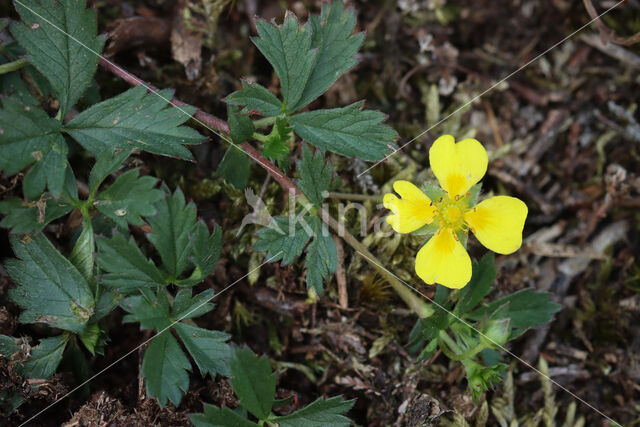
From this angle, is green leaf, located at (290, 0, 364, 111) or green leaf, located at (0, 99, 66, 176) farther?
green leaf, located at (290, 0, 364, 111)

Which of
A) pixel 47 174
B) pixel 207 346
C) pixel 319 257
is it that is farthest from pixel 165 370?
pixel 47 174

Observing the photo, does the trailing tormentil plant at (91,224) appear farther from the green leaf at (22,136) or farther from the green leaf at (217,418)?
the green leaf at (217,418)

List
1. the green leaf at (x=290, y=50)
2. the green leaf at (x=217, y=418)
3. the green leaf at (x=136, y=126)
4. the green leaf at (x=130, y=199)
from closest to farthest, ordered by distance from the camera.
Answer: the green leaf at (x=217, y=418)
the green leaf at (x=130, y=199)
the green leaf at (x=136, y=126)
the green leaf at (x=290, y=50)

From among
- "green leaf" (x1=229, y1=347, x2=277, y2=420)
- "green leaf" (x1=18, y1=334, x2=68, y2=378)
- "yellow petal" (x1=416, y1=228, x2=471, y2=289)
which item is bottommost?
"green leaf" (x1=229, y1=347, x2=277, y2=420)

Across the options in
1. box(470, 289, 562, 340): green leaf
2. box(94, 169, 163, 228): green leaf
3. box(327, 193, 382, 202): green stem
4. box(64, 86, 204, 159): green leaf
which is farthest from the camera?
box(327, 193, 382, 202): green stem

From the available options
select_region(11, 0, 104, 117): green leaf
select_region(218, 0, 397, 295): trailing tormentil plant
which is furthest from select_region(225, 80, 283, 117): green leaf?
select_region(11, 0, 104, 117): green leaf

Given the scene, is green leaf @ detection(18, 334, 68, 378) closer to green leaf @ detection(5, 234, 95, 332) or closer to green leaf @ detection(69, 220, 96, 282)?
green leaf @ detection(5, 234, 95, 332)

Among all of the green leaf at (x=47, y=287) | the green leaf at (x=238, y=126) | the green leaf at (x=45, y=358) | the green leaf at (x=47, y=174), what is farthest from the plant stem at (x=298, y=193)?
the green leaf at (x=45, y=358)

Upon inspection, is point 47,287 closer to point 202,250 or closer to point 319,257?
point 202,250
